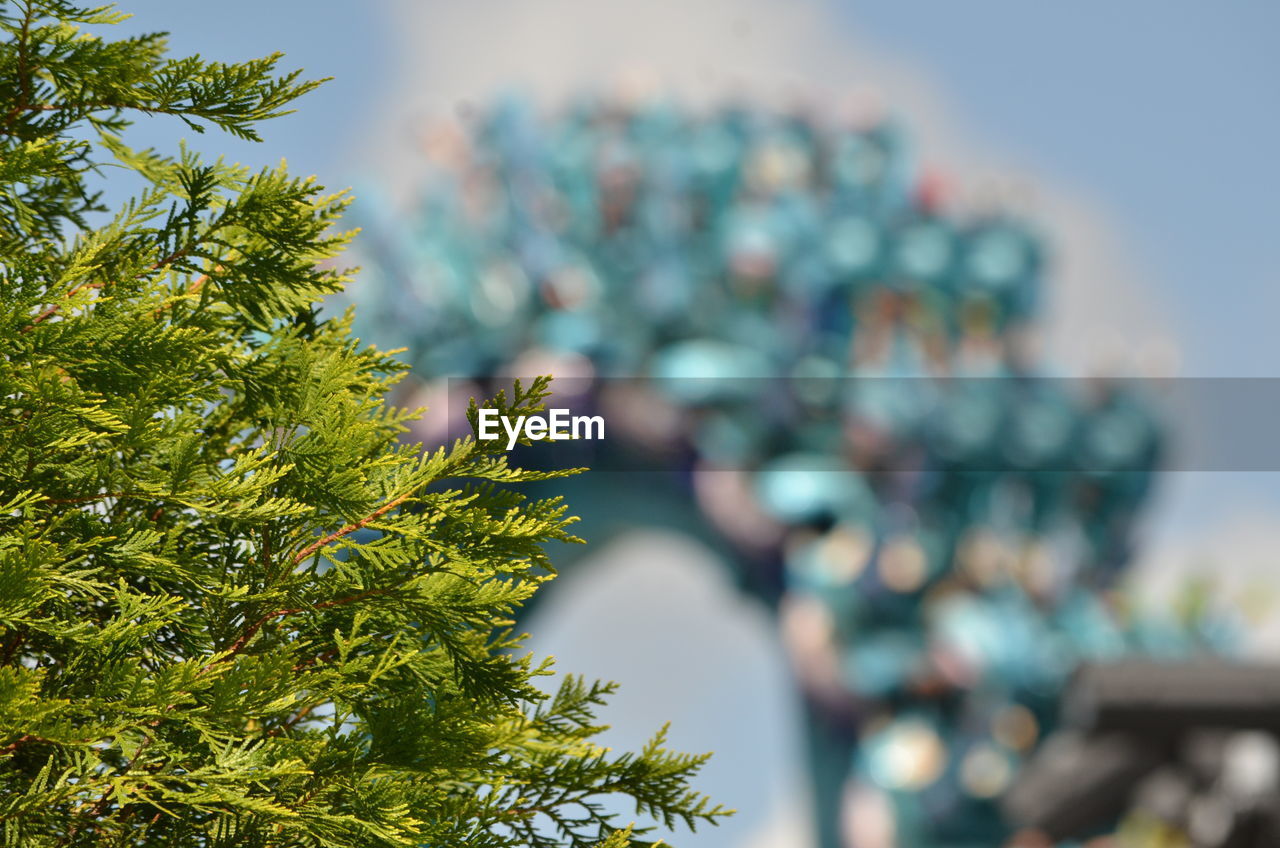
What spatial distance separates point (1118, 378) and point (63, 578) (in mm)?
12325

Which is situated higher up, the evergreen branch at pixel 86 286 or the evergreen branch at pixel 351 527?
the evergreen branch at pixel 86 286

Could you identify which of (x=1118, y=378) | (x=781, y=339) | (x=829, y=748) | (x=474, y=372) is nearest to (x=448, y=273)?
(x=474, y=372)

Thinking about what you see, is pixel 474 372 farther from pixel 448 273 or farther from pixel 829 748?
pixel 829 748

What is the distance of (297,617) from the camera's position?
2.85 meters

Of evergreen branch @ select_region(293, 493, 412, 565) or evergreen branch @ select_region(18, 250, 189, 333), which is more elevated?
evergreen branch @ select_region(18, 250, 189, 333)

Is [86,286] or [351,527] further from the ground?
[86,286]

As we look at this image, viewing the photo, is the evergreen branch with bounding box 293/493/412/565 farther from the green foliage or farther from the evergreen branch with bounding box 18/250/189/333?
the evergreen branch with bounding box 18/250/189/333

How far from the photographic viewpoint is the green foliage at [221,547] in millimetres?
2545

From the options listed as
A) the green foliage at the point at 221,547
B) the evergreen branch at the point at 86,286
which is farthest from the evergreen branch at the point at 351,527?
the evergreen branch at the point at 86,286

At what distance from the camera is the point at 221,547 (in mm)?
2982

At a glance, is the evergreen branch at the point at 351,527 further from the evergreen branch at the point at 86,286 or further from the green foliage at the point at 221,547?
the evergreen branch at the point at 86,286

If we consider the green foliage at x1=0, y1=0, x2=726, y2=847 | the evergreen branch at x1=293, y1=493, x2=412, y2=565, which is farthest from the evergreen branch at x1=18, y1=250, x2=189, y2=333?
the evergreen branch at x1=293, y1=493, x2=412, y2=565

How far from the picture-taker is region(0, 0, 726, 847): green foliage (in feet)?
8.35

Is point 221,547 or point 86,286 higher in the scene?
point 86,286
